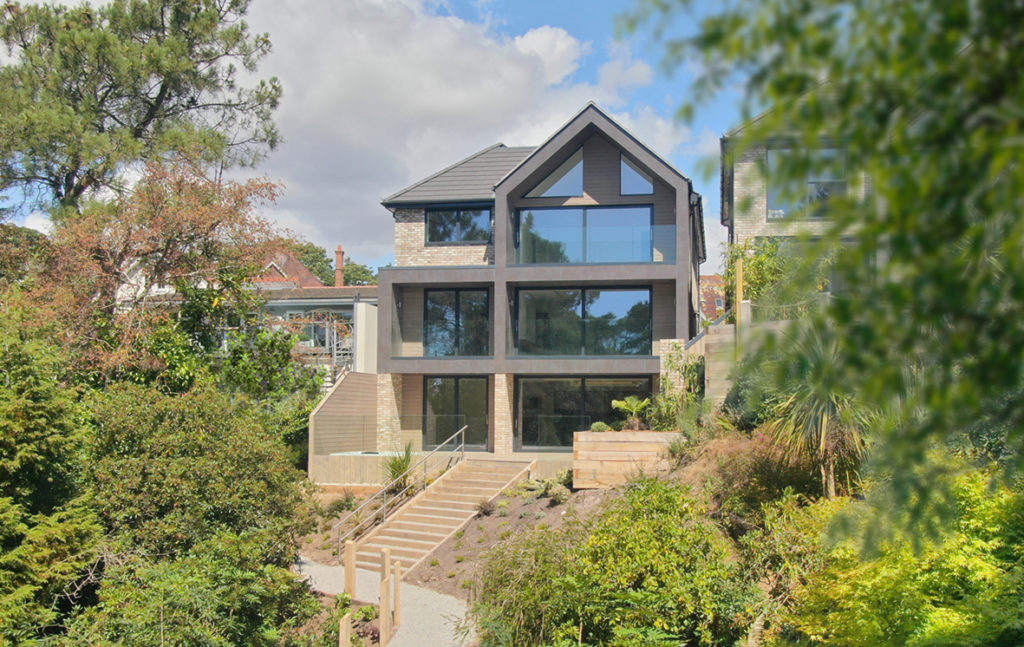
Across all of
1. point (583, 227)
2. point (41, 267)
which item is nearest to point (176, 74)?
point (41, 267)

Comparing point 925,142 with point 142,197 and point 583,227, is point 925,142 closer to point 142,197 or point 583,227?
point 142,197

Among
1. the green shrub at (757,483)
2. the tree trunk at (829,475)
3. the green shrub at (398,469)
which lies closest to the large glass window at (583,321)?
the green shrub at (398,469)

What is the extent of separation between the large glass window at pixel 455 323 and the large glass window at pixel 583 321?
129 cm

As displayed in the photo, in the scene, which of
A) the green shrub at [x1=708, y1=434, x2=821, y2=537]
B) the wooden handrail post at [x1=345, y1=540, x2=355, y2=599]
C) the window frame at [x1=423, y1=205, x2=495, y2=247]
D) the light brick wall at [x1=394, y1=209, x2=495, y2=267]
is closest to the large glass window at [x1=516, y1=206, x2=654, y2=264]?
the window frame at [x1=423, y1=205, x2=495, y2=247]

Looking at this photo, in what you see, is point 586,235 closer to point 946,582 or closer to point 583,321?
point 583,321

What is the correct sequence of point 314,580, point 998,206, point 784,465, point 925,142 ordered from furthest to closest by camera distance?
point 314,580
point 784,465
point 925,142
point 998,206

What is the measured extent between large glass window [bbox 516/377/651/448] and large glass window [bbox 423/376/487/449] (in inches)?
54.9

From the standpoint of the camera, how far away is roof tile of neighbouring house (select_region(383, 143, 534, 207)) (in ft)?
89.9

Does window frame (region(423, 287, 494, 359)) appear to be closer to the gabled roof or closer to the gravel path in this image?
the gabled roof

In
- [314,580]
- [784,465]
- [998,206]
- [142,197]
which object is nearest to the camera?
[998,206]

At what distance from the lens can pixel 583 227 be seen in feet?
85.6

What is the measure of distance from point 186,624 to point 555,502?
921 cm

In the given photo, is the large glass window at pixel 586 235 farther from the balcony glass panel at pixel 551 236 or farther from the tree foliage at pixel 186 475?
the tree foliage at pixel 186 475

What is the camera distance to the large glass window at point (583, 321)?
84.9 feet
